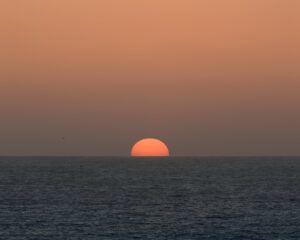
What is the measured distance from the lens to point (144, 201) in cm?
13338

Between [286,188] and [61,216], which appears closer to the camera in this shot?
[61,216]

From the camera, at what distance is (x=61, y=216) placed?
108688 millimetres

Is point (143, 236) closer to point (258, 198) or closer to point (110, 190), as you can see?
point (258, 198)

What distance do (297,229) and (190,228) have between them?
1367 centimetres

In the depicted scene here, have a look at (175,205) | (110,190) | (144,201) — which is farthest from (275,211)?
(110,190)

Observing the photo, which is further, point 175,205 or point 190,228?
point 175,205

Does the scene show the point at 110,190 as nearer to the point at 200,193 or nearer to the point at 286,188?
the point at 200,193

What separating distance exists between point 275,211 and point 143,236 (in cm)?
3352

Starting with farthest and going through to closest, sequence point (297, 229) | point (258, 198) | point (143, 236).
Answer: point (258, 198)
point (297, 229)
point (143, 236)

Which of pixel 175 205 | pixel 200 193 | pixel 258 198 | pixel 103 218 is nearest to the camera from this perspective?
pixel 103 218

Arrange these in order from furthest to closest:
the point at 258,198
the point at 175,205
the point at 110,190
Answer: the point at 110,190 < the point at 258,198 < the point at 175,205

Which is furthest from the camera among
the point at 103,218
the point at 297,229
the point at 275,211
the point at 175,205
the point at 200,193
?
the point at 200,193

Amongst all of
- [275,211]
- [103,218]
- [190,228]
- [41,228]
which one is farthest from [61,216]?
[275,211]

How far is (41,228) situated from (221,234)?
74.6 feet
